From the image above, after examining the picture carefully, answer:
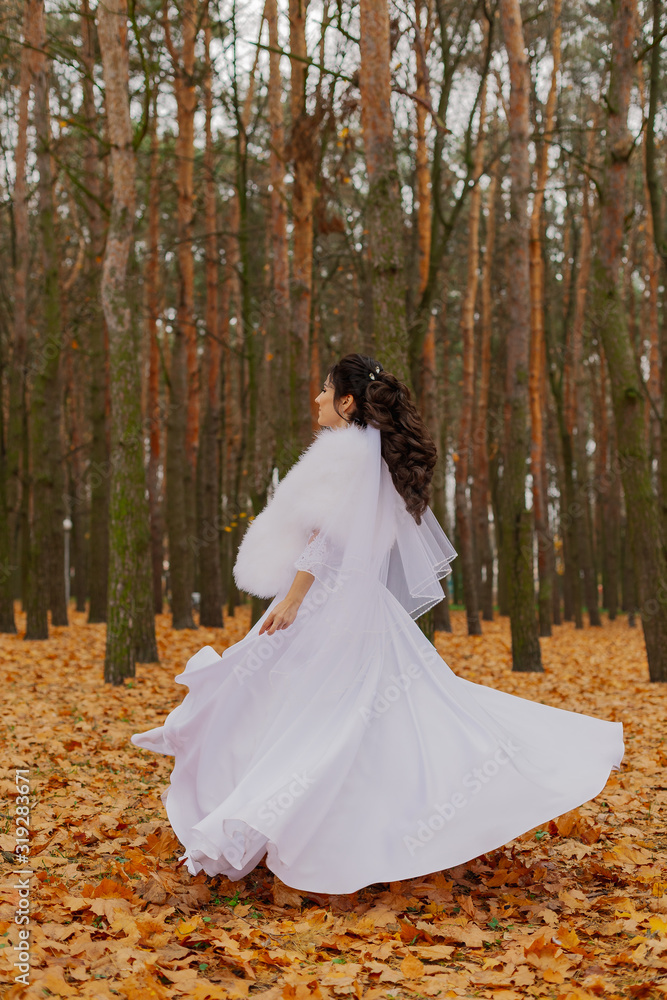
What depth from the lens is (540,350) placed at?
16.4 meters

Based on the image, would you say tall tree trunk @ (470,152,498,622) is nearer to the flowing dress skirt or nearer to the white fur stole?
the flowing dress skirt

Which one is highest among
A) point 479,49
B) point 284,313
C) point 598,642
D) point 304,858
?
point 479,49

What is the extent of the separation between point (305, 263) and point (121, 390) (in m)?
4.92

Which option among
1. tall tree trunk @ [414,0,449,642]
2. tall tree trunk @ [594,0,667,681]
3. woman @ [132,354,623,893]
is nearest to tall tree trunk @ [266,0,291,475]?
tall tree trunk @ [414,0,449,642]

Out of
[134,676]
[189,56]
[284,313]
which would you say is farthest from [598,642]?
[189,56]

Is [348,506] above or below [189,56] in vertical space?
below

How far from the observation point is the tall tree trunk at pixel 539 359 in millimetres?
15023

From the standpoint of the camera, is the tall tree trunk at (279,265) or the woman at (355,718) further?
the tall tree trunk at (279,265)

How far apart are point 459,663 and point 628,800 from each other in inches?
252

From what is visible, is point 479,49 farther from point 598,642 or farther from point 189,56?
point 598,642

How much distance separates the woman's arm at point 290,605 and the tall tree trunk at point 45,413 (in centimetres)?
912

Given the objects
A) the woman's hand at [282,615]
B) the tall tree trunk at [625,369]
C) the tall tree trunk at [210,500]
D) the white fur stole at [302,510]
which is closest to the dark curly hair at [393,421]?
the white fur stole at [302,510]

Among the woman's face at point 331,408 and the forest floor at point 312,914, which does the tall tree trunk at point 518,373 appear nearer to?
the forest floor at point 312,914

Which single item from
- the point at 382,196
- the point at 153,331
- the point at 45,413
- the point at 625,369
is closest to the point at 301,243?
the point at 153,331
